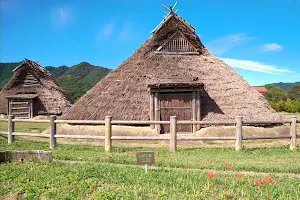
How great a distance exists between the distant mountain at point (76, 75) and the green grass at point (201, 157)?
47352 millimetres

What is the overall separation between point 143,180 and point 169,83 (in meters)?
8.60

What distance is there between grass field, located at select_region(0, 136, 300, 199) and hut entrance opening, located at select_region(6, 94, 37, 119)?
22590 mm

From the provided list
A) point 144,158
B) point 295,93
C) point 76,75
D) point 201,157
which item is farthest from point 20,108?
point 295,93

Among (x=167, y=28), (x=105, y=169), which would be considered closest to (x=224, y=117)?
(x=167, y=28)

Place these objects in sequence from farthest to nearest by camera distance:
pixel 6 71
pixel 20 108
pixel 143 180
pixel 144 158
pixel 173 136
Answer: pixel 6 71, pixel 20 108, pixel 173 136, pixel 144 158, pixel 143 180

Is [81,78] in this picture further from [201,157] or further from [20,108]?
[201,157]

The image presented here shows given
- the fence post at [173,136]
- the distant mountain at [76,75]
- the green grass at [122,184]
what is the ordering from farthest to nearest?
the distant mountain at [76,75]
the fence post at [173,136]
the green grass at [122,184]

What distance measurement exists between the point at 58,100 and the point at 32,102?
269 centimetres

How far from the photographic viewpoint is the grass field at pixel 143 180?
209 inches

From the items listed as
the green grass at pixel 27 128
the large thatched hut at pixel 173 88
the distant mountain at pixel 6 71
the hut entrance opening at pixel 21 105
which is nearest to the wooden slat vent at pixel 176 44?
the large thatched hut at pixel 173 88

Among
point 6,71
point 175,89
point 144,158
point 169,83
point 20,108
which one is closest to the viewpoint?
point 144,158

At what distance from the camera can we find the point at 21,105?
29.2m

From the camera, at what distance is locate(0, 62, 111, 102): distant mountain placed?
59.6 meters

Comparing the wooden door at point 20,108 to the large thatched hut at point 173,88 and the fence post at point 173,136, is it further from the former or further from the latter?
the fence post at point 173,136
